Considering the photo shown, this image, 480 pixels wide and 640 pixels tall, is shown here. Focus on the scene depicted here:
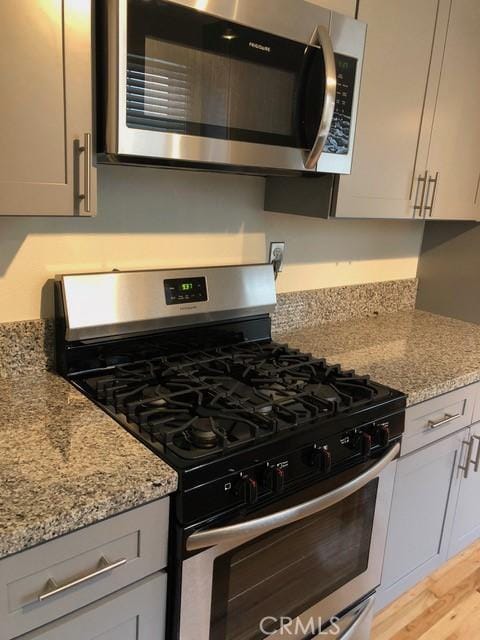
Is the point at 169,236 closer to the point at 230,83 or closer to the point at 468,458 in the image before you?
the point at 230,83

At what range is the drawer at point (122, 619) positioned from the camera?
935 mm

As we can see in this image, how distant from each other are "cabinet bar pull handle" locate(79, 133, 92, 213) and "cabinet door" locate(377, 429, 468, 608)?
1.14m

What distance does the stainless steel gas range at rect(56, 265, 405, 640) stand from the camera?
3.58 ft

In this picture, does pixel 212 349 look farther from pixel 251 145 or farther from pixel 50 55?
pixel 50 55

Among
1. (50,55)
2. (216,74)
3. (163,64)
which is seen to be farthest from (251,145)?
(50,55)

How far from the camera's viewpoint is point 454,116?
1.86 m

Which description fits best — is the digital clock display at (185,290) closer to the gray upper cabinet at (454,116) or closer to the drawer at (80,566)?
the drawer at (80,566)

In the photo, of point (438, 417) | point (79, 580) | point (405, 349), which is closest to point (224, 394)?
point (79, 580)

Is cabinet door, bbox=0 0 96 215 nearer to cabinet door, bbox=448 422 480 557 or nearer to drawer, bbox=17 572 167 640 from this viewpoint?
drawer, bbox=17 572 167 640

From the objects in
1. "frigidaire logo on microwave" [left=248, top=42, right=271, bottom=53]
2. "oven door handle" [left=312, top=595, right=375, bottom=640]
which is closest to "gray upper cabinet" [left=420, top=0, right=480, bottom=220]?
"frigidaire logo on microwave" [left=248, top=42, right=271, bottom=53]

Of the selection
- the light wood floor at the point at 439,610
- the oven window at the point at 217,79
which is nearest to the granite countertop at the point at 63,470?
the oven window at the point at 217,79

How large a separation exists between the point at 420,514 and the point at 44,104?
1.62 m

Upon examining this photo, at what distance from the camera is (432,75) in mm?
1731

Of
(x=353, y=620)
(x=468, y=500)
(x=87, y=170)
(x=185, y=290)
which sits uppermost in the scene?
(x=87, y=170)
